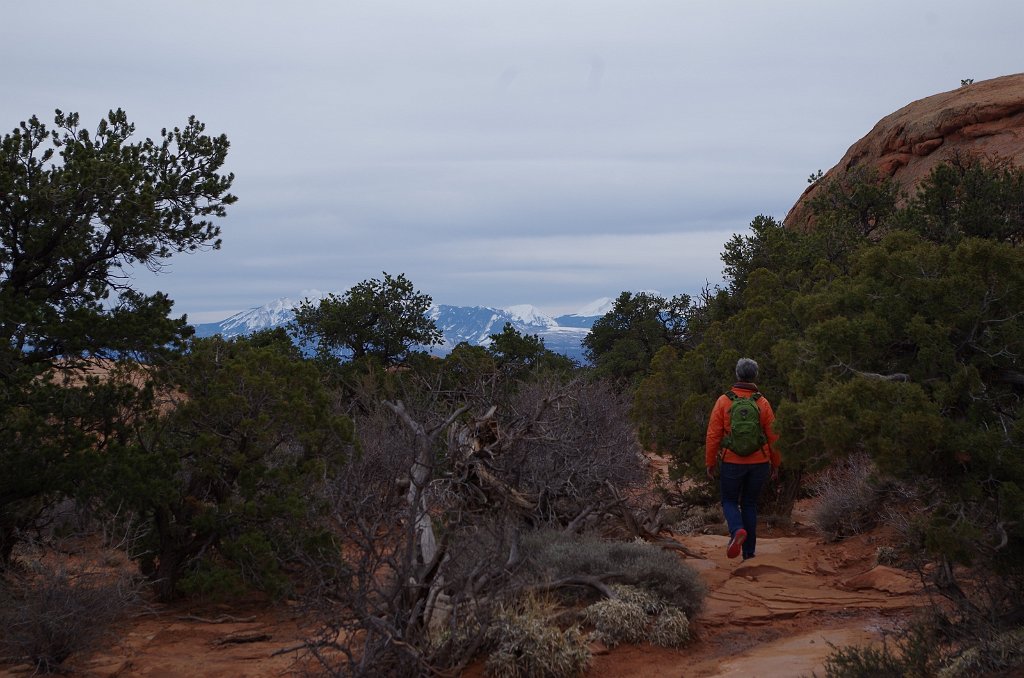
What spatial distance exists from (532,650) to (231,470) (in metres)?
5.03

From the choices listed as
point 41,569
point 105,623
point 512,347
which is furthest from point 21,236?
point 512,347

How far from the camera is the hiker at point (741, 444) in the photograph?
24.9 ft

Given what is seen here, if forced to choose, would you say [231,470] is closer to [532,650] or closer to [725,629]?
[532,650]

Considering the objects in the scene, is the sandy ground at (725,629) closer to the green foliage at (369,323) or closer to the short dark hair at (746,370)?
the short dark hair at (746,370)

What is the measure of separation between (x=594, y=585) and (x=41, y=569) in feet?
16.3

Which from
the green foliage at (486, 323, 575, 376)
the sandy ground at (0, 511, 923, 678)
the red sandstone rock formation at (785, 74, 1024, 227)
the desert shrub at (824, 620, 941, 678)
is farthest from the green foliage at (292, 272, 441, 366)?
the desert shrub at (824, 620, 941, 678)

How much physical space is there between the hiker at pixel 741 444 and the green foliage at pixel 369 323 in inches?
829

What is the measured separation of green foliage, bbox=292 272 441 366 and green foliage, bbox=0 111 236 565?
727 inches

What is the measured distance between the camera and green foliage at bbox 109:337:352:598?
935cm

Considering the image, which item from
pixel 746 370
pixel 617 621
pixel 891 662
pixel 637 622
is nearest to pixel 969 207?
pixel 746 370

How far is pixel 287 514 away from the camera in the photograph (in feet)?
31.8

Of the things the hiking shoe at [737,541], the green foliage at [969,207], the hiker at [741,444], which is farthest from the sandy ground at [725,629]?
the green foliage at [969,207]

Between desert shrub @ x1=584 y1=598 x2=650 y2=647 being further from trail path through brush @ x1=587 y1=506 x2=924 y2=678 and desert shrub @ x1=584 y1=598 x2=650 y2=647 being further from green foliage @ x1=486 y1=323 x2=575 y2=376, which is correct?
green foliage @ x1=486 y1=323 x2=575 y2=376

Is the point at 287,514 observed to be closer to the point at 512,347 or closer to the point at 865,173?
the point at 512,347
